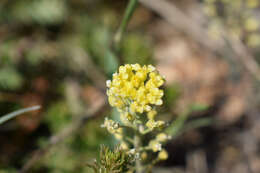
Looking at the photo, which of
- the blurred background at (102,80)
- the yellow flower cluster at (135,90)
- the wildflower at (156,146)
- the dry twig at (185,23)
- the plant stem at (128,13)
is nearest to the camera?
the yellow flower cluster at (135,90)

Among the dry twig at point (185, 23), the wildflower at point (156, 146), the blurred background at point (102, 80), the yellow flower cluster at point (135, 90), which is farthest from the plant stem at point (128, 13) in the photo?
the dry twig at point (185, 23)

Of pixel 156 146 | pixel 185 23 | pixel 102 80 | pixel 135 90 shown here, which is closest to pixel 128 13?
pixel 135 90

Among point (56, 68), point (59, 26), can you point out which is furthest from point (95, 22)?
point (56, 68)

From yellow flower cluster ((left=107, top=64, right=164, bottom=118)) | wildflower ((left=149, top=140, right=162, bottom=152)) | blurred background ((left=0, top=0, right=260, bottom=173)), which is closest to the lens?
yellow flower cluster ((left=107, top=64, right=164, bottom=118))

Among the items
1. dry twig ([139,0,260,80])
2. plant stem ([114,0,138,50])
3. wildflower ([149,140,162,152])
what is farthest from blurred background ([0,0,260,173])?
wildflower ([149,140,162,152])

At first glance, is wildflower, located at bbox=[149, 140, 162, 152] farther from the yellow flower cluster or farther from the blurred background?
the blurred background

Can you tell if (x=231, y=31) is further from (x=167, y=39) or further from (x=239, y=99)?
(x=167, y=39)

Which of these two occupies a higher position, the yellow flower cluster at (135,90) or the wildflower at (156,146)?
the yellow flower cluster at (135,90)

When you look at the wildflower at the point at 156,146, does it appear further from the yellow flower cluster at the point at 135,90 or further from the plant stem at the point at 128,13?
the plant stem at the point at 128,13
